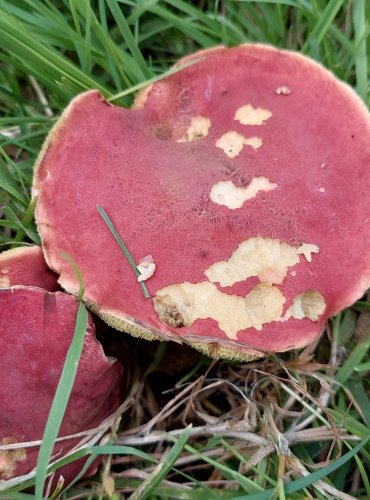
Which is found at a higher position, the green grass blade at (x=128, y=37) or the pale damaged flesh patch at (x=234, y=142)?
the green grass blade at (x=128, y=37)

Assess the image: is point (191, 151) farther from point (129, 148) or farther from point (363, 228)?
point (363, 228)

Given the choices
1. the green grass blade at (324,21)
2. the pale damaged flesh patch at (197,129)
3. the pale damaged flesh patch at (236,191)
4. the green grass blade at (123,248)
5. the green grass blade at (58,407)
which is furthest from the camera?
the green grass blade at (324,21)

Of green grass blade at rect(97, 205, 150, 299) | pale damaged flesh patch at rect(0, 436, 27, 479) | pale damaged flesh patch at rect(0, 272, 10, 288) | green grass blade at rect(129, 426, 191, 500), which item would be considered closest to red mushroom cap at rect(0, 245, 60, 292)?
pale damaged flesh patch at rect(0, 272, 10, 288)

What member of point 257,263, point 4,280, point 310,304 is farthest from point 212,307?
point 4,280

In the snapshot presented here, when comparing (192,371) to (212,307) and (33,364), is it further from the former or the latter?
(33,364)

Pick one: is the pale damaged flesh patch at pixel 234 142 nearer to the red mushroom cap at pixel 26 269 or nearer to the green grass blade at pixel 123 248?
the green grass blade at pixel 123 248

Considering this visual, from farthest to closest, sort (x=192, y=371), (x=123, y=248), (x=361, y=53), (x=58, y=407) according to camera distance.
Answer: (x=361, y=53)
(x=192, y=371)
(x=123, y=248)
(x=58, y=407)

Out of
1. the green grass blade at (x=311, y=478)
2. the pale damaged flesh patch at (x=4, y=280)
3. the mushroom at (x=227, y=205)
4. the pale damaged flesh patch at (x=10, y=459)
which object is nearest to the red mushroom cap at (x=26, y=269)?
the pale damaged flesh patch at (x=4, y=280)
